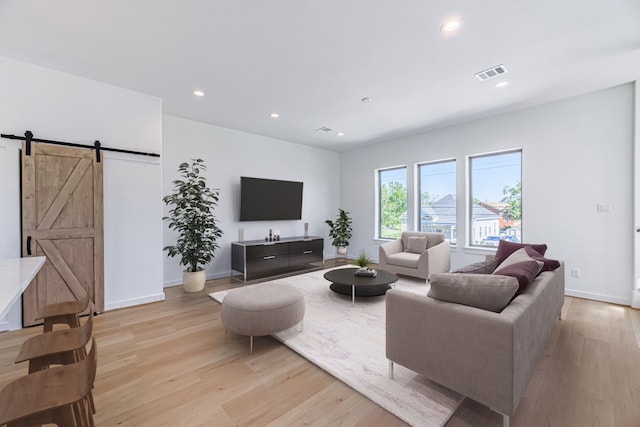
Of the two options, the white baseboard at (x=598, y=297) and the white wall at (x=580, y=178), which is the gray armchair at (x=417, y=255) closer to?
the white wall at (x=580, y=178)

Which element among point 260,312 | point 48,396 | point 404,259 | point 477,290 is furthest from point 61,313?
point 404,259

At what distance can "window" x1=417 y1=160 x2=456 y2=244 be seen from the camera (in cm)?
526

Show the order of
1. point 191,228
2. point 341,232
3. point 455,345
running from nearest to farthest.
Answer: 1. point 455,345
2. point 191,228
3. point 341,232

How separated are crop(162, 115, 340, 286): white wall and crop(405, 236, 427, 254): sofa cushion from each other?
2420 millimetres

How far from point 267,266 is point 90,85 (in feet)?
11.7

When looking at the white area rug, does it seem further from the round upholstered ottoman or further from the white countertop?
the white countertop

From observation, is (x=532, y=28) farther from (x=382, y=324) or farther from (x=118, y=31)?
(x=118, y=31)

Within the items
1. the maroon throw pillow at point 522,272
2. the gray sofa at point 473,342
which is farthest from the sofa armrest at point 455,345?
the maroon throw pillow at point 522,272

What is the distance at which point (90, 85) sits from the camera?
3285 mm

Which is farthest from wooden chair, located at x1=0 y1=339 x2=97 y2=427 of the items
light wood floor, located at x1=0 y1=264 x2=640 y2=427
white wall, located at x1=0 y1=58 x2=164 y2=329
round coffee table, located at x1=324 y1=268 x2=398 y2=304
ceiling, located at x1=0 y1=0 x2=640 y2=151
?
white wall, located at x1=0 y1=58 x2=164 y2=329

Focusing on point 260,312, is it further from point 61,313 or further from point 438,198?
point 438,198

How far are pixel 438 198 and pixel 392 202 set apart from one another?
108cm

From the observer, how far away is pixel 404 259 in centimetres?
462

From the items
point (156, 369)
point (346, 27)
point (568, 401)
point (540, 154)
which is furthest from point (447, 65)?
point (156, 369)
